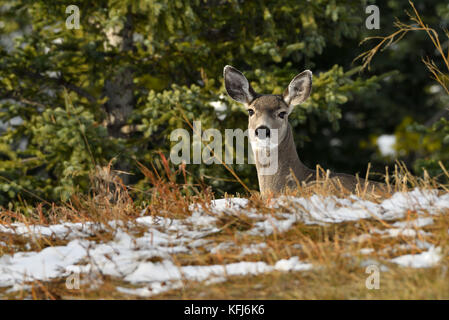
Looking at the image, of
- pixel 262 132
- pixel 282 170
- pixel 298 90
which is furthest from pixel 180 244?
pixel 298 90

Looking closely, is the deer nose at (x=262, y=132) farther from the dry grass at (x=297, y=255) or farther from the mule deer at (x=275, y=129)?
the dry grass at (x=297, y=255)

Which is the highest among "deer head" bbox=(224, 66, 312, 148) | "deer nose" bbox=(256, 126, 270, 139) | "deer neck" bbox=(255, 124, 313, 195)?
"deer head" bbox=(224, 66, 312, 148)

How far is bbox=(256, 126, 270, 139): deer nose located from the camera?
21.9 ft

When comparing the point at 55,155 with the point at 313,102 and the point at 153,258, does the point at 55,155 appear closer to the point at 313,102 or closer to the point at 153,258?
the point at 313,102

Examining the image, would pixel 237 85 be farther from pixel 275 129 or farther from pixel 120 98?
pixel 120 98

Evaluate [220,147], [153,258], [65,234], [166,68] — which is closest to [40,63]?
[166,68]

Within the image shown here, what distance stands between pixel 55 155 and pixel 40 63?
1562 millimetres

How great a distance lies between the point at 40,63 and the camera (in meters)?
10.2

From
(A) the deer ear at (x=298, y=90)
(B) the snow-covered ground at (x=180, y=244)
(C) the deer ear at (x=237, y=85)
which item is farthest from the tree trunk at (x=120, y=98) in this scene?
(B) the snow-covered ground at (x=180, y=244)

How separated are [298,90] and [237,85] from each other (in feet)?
2.36

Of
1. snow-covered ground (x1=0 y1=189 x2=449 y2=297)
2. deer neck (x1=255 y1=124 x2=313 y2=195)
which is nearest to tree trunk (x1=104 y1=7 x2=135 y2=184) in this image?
deer neck (x1=255 y1=124 x2=313 y2=195)

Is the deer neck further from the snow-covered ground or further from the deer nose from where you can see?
the snow-covered ground

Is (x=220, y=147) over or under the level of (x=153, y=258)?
over

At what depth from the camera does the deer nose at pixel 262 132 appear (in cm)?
668
